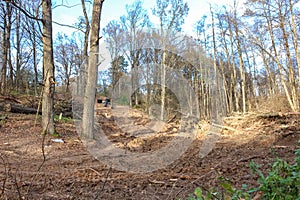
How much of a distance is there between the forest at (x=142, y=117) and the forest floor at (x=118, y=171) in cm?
2

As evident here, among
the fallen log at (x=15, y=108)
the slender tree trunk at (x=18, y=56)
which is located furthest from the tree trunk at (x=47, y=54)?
the slender tree trunk at (x=18, y=56)

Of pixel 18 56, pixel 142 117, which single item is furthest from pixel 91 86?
pixel 18 56

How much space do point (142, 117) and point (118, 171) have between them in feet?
28.1

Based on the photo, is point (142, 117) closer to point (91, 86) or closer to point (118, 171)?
point (91, 86)

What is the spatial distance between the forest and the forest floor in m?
0.02

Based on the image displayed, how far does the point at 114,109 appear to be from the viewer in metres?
12.8

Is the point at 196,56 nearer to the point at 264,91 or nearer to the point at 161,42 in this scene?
the point at 161,42

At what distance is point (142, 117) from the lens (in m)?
12.3

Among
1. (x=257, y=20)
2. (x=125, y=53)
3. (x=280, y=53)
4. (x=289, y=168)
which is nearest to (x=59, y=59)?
(x=125, y=53)

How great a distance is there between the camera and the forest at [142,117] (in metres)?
2.65

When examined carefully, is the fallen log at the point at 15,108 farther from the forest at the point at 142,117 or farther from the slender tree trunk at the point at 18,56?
the slender tree trunk at the point at 18,56

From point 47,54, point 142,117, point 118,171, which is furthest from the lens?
point 142,117

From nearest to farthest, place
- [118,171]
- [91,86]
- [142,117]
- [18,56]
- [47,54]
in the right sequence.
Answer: [118,171], [47,54], [91,86], [142,117], [18,56]

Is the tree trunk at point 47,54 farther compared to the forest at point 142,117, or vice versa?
the tree trunk at point 47,54
